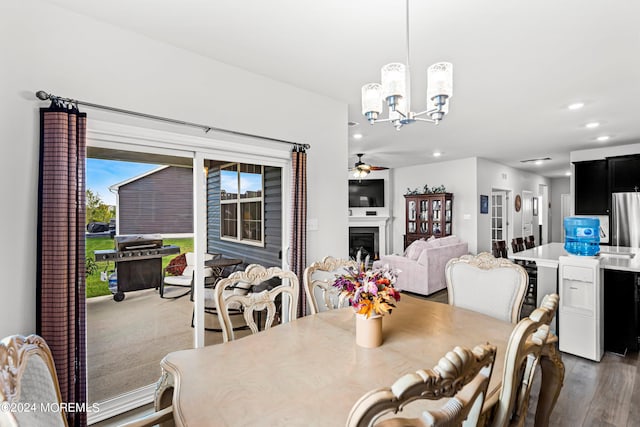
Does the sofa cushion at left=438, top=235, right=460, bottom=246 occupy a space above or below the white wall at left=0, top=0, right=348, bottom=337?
below

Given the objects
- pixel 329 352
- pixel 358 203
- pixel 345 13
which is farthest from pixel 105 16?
pixel 358 203

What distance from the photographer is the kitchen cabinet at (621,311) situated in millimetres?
3156

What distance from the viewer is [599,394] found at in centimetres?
250

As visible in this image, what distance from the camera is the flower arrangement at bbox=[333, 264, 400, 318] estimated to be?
5.07 feet

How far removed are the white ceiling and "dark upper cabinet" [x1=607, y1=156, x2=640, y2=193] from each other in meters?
2.21

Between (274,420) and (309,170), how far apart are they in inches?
101

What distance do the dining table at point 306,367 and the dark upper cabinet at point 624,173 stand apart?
19.0ft

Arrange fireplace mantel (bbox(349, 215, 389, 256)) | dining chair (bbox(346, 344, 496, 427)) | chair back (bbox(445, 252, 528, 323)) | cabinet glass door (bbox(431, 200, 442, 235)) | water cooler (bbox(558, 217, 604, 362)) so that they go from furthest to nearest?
1. fireplace mantel (bbox(349, 215, 389, 256))
2. cabinet glass door (bbox(431, 200, 442, 235))
3. water cooler (bbox(558, 217, 604, 362))
4. chair back (bbox(445, 252, 528, 323))
5. dining chair (bbox(346, 344, 496, 427))

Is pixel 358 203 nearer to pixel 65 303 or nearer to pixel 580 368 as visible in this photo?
pixel 580 368

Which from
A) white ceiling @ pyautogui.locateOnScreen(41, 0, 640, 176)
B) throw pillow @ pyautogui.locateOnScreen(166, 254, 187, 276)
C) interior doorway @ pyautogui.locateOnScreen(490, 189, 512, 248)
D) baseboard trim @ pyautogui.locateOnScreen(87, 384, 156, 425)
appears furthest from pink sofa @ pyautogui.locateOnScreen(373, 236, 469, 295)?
baseboard trim @ pyautogui.locateOnScreen(87, 384, 156, 425)

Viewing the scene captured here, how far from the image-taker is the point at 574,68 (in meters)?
2.78

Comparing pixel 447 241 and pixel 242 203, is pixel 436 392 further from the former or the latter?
pixel 447 241

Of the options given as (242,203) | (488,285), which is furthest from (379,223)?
(488,285)

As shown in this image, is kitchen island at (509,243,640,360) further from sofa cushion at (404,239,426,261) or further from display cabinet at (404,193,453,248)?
display cabinet at (404,193,453,248)
